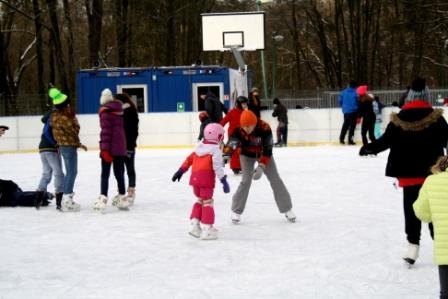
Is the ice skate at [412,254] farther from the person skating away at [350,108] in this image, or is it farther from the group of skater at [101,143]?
the person skating away at [350,108]

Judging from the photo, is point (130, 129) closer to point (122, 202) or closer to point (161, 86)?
point (122, 202)

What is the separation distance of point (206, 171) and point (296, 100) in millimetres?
17358

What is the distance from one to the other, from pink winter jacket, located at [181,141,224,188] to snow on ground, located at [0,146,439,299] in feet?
1.86

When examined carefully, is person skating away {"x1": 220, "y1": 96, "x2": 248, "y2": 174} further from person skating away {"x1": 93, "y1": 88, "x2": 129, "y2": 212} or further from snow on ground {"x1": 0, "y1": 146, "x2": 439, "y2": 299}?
person skating away {"x1": 93, "y1": 88, "x2": 129, "y2": 212}

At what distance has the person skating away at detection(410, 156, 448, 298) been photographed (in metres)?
3.85

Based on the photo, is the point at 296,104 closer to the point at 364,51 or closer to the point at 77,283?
the point at 364,51

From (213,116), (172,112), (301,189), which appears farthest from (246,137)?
(172,112)

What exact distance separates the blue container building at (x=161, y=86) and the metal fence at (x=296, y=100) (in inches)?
49.8

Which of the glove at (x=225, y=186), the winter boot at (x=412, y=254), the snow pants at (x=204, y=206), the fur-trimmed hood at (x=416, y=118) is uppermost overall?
the fur-trimmed hood at (x=416, y=118)

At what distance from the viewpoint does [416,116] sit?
554 cm

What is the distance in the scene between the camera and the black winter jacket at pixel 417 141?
18.0 feet

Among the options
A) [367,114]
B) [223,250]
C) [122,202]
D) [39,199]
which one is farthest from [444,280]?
[367,114]

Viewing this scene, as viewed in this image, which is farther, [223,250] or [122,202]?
[122,202]

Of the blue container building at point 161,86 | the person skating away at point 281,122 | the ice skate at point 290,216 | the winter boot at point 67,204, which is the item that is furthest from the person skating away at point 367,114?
the winter boot at point 67,204
